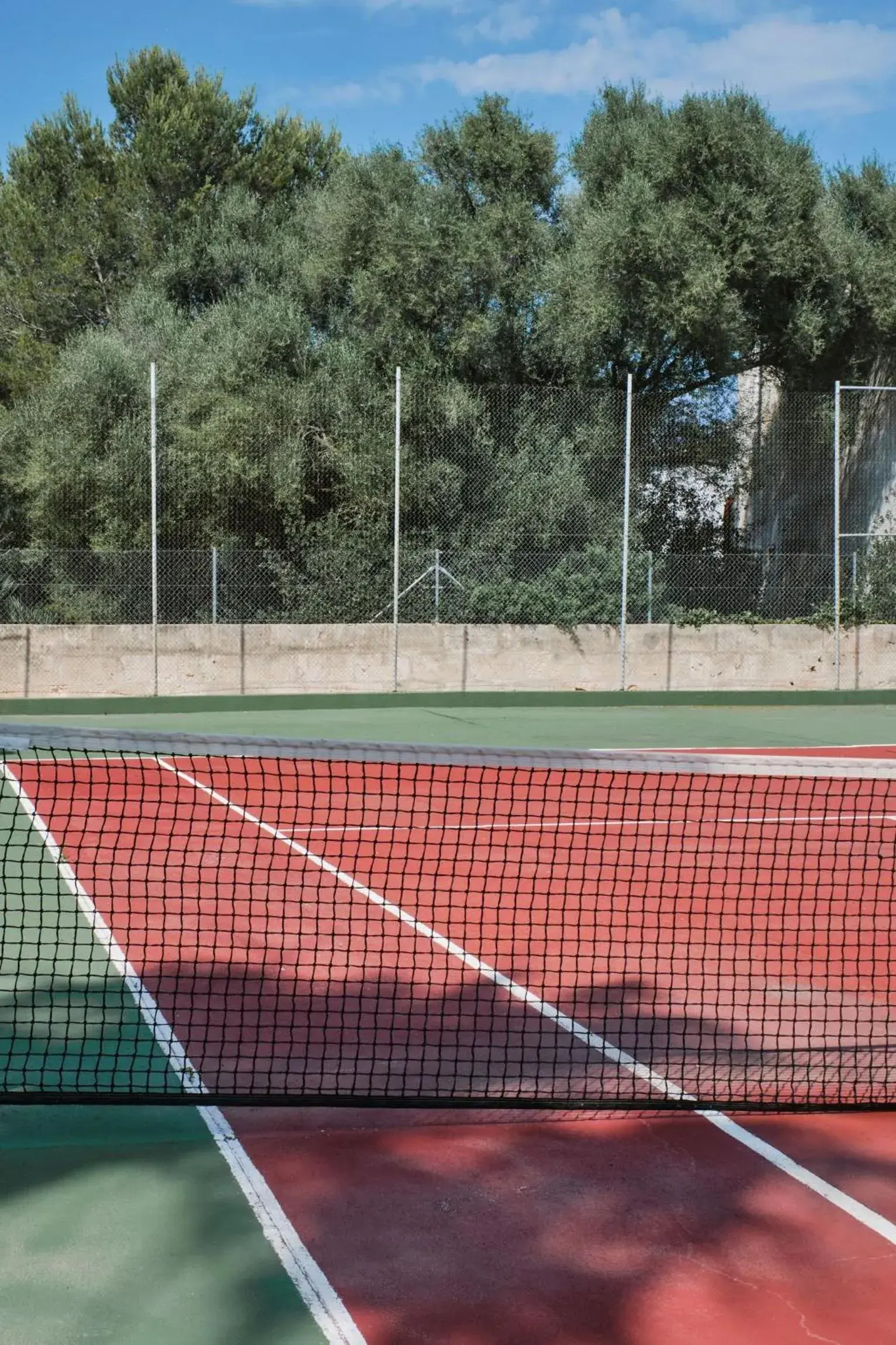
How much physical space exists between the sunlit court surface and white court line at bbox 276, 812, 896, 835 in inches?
28.7

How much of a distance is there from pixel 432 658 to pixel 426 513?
6.93 feet

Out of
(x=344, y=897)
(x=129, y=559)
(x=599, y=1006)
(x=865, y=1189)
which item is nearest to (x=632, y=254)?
(x=129, y=559)

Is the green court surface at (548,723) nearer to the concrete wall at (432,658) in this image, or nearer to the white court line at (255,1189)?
the concrete wall at (432,658)

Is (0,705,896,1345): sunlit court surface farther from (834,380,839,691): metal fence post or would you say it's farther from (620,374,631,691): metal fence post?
(834,380,839,691): metal fence post

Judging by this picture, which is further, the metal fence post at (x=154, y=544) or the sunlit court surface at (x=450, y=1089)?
the metal fence post at (x=154, y=544)

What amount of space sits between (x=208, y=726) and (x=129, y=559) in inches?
121

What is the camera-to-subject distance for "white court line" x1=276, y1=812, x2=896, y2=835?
9.43 metres

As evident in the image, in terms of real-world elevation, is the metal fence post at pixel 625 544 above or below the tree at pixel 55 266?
below

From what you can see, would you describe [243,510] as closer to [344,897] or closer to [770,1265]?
[344,897]

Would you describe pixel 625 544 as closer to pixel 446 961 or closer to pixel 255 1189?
pixel 446 961

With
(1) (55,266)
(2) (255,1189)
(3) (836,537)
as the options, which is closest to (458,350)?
(3) (836,537)

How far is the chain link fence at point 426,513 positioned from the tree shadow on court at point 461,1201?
557 inches

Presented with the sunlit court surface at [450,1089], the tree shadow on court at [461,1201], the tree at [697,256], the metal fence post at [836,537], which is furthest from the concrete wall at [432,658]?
the tree shadow on court at [461,1201]

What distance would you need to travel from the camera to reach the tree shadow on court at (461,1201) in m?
3.06
